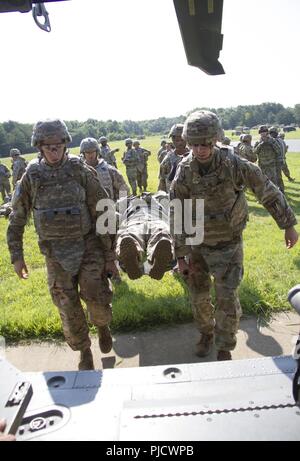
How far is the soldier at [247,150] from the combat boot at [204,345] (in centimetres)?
856

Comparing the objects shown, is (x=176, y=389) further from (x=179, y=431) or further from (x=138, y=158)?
(x=138, y=158)

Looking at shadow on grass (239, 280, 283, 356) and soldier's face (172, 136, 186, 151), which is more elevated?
soldier's face (172, 136, 186, 151)

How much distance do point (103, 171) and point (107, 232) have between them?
111 inches

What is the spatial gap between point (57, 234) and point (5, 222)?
9407 mm

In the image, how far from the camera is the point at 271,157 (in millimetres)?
10945

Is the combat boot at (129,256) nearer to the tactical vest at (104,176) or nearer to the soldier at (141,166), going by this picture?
the tactical vest at (104,176)

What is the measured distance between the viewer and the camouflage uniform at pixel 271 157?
10891 millimetres

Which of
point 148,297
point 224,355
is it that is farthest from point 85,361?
point 148,297

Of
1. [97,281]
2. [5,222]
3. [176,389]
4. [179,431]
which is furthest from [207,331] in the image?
[5,222]

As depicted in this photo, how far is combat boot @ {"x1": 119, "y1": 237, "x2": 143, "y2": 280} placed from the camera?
13.6 ft

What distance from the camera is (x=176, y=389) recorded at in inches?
68.7

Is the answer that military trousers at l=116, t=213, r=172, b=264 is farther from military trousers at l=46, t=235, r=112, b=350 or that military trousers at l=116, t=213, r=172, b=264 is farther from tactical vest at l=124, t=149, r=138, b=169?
tactical vest at l=124, t=149, r=138, b=169

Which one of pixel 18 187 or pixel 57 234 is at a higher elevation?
pixel 18 187

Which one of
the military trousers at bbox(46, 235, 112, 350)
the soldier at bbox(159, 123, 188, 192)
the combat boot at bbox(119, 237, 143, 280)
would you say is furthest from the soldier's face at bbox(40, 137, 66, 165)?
the soldier at bbox(159, 123, 188, 192)
